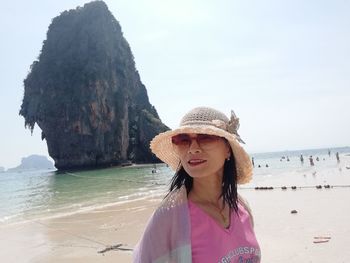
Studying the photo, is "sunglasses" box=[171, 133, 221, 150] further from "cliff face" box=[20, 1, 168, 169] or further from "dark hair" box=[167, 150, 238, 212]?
"cliff face" box=[20, 1, 168, 169]

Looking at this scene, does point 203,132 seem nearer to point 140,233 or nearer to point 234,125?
point 234,125

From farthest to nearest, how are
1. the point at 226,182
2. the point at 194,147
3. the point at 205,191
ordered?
the point at 226,182
the point at 205,191
the point at 194,147

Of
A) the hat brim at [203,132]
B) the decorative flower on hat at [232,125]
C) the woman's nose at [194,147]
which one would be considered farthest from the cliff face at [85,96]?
the woman's nose at [194,147]

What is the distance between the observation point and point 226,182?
6.84 feet

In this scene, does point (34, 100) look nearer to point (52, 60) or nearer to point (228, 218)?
point (52, 60)

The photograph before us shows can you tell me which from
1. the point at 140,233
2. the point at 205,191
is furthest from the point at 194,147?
the point at 140,233

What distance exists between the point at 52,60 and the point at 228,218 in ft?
262

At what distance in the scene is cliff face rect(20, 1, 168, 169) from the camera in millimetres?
70688

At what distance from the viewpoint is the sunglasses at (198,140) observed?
1889 mm

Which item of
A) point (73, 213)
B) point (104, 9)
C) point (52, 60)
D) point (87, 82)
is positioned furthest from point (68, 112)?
point (73, 213)

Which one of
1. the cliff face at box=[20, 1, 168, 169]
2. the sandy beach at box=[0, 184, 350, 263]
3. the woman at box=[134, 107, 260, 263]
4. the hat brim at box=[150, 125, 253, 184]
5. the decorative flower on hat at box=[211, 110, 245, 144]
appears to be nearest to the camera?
the woman at box=[134, 107, 260, 263]

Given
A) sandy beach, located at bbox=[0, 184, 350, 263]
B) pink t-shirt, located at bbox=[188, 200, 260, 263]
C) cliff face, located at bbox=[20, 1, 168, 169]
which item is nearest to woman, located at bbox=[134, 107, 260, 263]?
pink t-shirt, located at bbox=[188, 200, 260, 263]

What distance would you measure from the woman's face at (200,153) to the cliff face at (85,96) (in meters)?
69.6

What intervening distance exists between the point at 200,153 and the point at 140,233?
9407 millimetres
